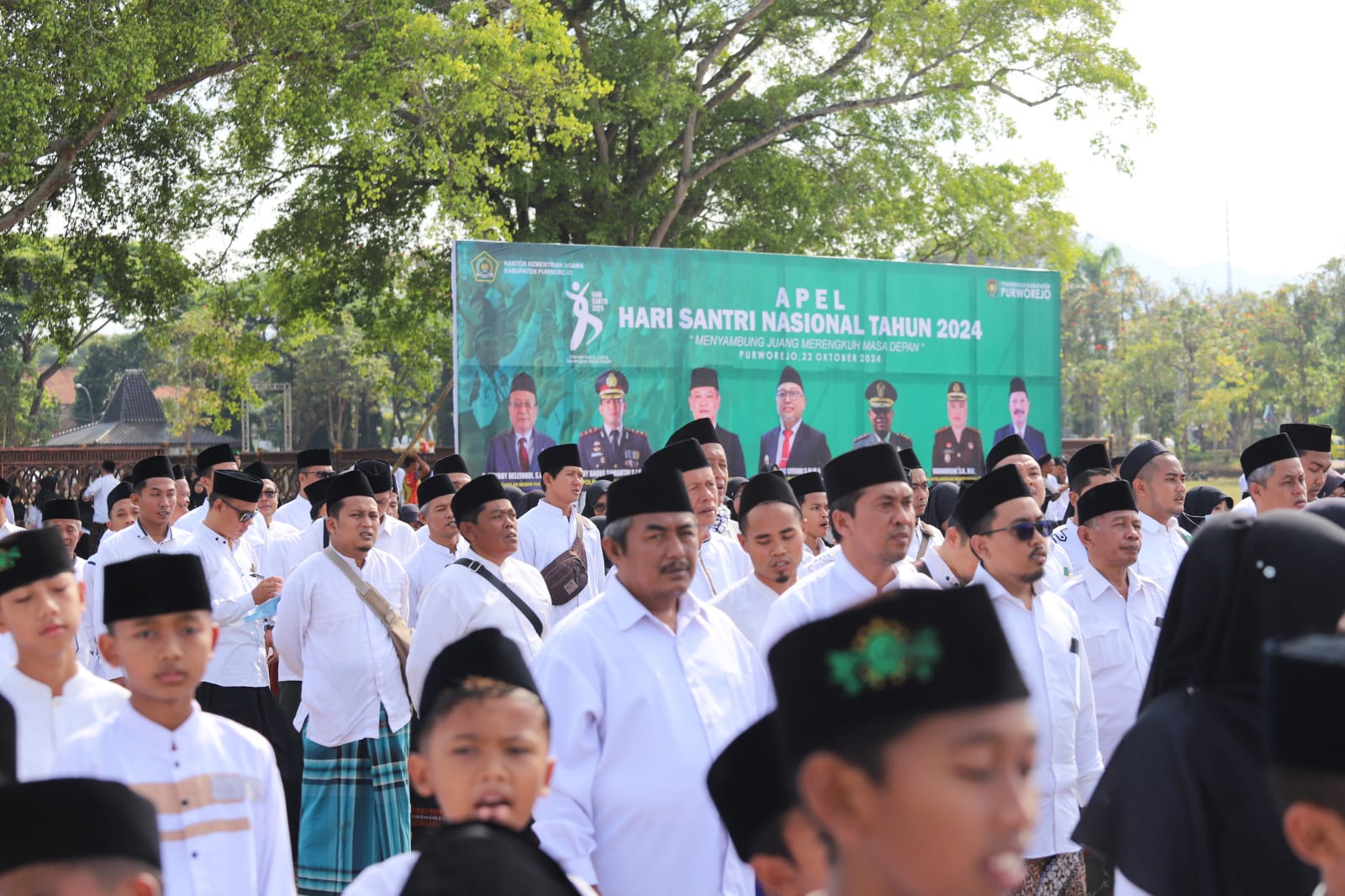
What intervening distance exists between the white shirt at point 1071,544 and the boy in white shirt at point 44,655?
4.82 metres

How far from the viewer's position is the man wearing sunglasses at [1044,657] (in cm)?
473

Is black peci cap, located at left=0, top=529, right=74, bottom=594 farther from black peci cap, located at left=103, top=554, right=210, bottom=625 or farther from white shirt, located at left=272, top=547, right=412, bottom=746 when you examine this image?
white shirt, located at left=272, top=547, right=412, bottom=746

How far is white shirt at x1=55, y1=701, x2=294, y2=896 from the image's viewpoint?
144 inches

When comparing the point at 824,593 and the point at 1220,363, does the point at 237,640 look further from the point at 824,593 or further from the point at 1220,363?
the point at 1220,363

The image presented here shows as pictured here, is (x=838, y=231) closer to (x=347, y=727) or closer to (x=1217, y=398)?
(x=347, y=727)

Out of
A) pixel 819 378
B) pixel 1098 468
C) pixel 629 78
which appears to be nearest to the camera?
pixel 1098 468

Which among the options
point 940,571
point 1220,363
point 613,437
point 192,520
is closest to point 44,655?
point 940,571

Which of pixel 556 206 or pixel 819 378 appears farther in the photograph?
pixel 556 206

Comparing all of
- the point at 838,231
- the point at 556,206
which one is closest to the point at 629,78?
the point at 556,206

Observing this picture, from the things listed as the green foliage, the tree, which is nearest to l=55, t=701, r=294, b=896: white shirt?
the tree

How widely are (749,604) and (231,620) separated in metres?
2.95

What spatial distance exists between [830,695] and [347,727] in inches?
214

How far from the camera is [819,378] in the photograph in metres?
17.8

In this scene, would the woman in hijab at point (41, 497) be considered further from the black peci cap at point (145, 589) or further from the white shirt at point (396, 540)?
the black peci cap at point (145, 589)
